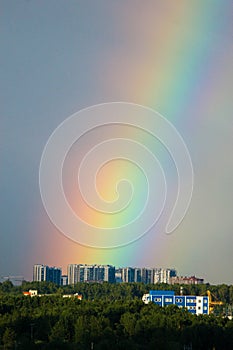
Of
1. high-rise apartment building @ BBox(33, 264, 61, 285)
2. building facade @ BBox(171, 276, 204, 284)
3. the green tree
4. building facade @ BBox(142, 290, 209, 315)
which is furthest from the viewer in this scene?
high-rise apartment building @ BBox(33, 264, 61, 285)

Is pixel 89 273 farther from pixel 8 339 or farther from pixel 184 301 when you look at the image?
pixel 8 339

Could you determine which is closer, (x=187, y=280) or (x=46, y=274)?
(x=187, y=280)

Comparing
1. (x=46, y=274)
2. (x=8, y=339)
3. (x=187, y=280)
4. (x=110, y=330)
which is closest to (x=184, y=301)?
Result: (x=110, y=330)

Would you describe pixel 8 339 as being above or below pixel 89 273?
below

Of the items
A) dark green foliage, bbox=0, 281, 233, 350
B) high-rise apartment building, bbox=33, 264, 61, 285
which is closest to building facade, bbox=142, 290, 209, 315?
dark green foliage, bbox=0, 281, 233, 350

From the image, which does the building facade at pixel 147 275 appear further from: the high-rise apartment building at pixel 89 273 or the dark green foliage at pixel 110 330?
the dark green foliage at pixel 110 330

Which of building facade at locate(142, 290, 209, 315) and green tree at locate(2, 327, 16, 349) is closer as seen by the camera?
green tree at locate(2, 327, 16, 349)

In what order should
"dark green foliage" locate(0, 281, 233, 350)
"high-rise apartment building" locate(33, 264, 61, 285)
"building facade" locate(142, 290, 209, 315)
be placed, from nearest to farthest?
"dark green foliage" locate(0, 281, 233, 350) → "building facade" locate(142, 290, 209, 315) → "high-rise apartment building" locate(33, 264, 61, 285)

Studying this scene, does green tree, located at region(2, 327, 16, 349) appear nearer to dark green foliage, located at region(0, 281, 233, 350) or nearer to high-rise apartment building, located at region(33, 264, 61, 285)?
dark green foliage, located at region(0, 281, 233, 350)

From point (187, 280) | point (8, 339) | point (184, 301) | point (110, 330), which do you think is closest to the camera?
point (8, 339)

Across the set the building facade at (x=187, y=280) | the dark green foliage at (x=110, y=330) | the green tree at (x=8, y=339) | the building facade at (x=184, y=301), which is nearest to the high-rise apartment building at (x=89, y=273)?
the building facade at (x=187, y=280)

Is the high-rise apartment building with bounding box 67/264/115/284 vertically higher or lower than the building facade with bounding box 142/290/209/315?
higher

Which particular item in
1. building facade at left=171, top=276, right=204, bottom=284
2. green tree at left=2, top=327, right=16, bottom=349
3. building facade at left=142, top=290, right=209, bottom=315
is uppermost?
building facade at left=171, top=276, right=204, bottom=284
